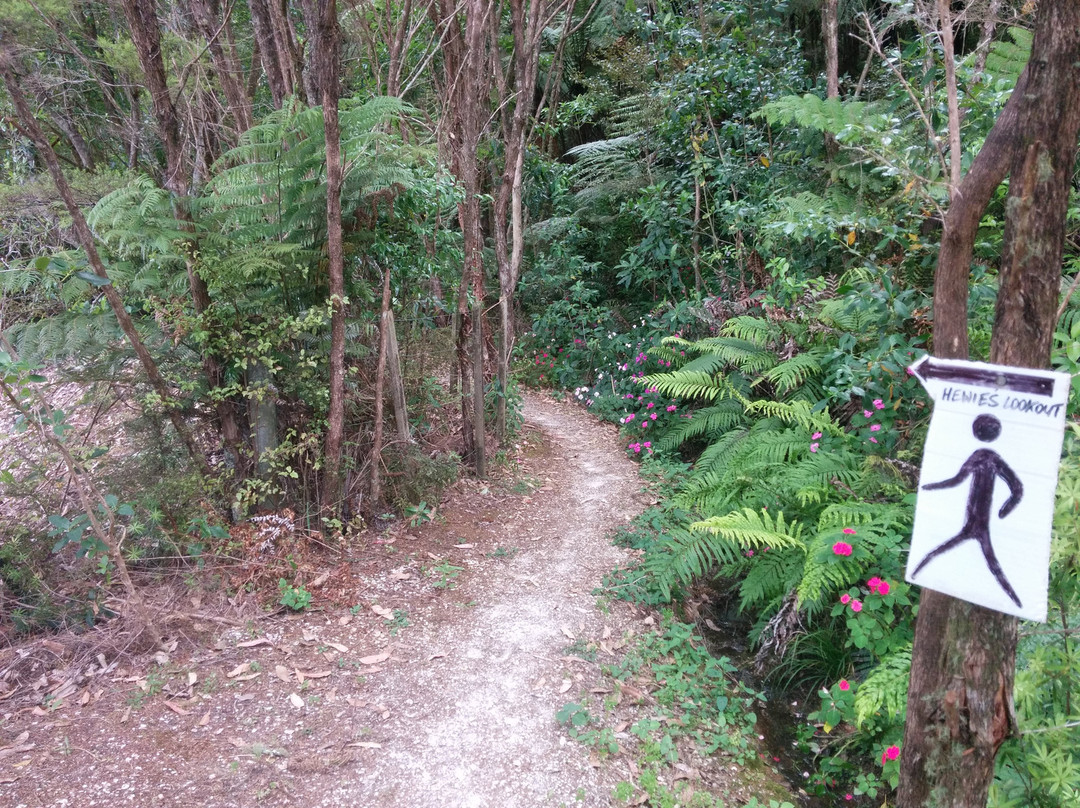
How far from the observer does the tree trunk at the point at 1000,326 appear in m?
1.41

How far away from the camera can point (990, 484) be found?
1431mm

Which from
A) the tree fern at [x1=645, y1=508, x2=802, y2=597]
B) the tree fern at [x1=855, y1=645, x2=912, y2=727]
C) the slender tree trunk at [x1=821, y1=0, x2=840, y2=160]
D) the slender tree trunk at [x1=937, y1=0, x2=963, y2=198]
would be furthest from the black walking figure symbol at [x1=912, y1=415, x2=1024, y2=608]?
the slender tree trunk at [x1=821, y1=0, x2=840, y2=160]

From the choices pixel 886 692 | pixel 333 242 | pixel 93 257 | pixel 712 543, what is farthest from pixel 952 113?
pixel 93 257

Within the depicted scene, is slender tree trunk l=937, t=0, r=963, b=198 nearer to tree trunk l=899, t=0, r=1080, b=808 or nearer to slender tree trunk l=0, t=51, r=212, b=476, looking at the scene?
tree trunk l=899, t=0, r=1080, b=808

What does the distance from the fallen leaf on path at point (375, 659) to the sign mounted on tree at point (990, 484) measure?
255cm

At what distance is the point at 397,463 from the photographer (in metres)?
4.59

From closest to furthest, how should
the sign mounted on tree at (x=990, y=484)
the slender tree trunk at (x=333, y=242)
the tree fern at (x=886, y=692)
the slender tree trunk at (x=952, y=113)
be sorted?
the sign mounted on tree at (x=990, y=484) < the slender tree trunk at (x=952, y=113) < the tree fern at (x=886, y=692) < the slender tree trunk at (x=333, y=242)

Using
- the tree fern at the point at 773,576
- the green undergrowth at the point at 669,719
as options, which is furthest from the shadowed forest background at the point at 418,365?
the green undergrowth at the point at 669,719

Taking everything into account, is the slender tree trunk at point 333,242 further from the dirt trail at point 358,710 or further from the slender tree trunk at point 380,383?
the dirt trail at point 358,710

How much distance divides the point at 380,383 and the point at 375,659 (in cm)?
177

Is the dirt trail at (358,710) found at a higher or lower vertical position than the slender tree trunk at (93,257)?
lower

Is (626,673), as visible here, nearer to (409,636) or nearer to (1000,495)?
(409,636)

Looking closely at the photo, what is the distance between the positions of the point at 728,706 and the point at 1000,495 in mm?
2242

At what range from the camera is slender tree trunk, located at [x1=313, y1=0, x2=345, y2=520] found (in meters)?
3.28
